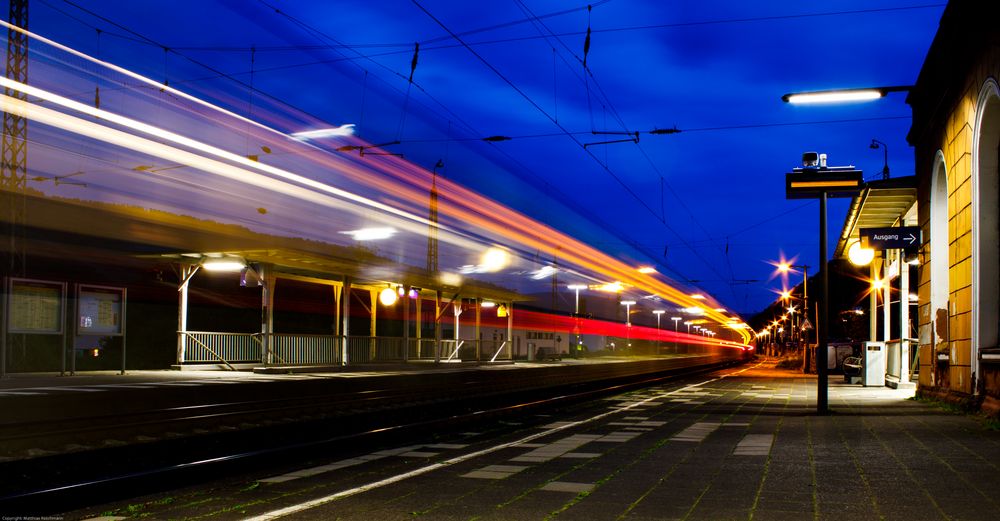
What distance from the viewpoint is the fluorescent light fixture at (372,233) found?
22125 mm

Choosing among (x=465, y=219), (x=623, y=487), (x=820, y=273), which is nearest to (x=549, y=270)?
(x=465, y=219)

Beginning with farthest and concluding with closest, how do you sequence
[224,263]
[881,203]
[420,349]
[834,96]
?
[420,349] → [881,203] → [224,263] → [834,96]

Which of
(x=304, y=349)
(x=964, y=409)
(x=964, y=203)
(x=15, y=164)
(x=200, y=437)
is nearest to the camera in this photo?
(x=200, y=437)

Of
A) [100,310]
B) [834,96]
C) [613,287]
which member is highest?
[834,96]

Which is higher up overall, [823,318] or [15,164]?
[15,164]

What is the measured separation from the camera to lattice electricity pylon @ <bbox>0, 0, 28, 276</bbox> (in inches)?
601

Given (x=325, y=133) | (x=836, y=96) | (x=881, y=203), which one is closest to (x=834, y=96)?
(x=836, y=96)

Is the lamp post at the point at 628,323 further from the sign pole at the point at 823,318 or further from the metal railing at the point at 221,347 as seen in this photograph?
the sign pole at the point at 823,318

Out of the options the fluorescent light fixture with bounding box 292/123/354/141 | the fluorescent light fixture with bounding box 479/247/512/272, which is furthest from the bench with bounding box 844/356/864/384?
the fluorescent light fixture with bounding box 292/123/354/141

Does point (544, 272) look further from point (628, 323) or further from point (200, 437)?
point (200, 437)

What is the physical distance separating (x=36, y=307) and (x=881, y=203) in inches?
801

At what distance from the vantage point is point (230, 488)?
7.05 m

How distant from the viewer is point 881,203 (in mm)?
21766

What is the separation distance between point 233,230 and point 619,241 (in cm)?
2769
